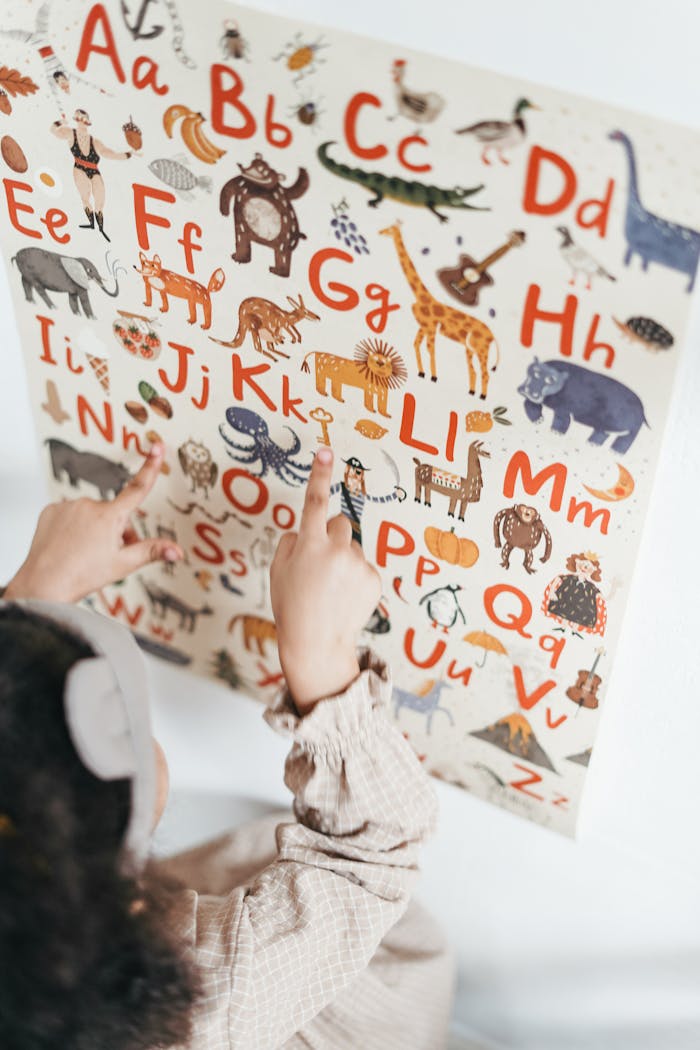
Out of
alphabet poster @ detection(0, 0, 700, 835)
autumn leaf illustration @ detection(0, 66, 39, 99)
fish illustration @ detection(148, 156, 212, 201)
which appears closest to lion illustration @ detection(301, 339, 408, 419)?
alphabet poster @ detection(0, 0, 700, 835)

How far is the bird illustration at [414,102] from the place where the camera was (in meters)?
0.40

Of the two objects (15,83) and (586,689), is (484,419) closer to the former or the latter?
(586,689)

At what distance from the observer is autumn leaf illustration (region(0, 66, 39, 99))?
500 millimetres

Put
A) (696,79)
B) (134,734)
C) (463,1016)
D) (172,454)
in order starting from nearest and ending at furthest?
(696,79), (134,734), (172,454), (463,1016)

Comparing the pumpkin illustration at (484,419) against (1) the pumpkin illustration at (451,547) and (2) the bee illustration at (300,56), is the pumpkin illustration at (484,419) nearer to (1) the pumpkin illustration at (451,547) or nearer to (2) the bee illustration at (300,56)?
(1) the pumpkin illustration at (451,547)

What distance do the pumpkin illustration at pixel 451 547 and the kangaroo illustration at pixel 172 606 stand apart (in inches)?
9.3

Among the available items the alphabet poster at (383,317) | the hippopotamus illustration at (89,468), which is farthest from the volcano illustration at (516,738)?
the hippopotamus illustration at (89,468)

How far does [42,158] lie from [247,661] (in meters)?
0.40

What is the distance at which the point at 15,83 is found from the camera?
505 mm

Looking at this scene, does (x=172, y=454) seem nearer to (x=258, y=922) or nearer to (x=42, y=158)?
(x=42, y=158)

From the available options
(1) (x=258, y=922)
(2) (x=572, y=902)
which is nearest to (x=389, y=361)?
(1) (x=258, y=922)

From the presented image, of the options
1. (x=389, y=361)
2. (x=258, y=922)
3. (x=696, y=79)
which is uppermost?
(x=696, y=79)

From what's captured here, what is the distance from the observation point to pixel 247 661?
2.45 ft

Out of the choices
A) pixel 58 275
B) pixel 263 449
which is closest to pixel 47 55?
pixel 58 275
